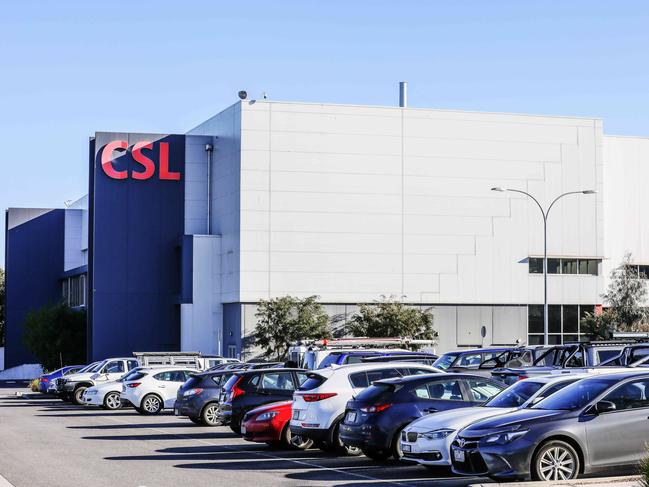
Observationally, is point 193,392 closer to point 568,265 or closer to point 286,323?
point 286,323

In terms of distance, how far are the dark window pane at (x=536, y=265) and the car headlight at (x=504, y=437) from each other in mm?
53005

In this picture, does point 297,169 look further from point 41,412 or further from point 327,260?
point 41,412

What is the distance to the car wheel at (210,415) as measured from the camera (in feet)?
98.4

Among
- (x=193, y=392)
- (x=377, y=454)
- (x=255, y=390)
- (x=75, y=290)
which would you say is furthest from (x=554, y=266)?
(x=377, y=454)

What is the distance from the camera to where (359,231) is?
64.5 m

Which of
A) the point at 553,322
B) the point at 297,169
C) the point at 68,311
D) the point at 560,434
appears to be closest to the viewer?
the point at 560,434

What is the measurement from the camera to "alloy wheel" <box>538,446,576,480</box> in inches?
600

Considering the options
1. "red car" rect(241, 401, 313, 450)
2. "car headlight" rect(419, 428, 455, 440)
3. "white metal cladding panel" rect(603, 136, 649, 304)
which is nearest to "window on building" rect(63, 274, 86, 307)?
"white metal cladding panel" rect(603, 136, 649, 304)

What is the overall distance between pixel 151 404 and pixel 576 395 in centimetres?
2205

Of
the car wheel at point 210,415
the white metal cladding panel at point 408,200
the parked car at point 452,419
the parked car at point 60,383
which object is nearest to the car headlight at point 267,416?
the parked car at point 452,419

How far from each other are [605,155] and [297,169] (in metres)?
19.8

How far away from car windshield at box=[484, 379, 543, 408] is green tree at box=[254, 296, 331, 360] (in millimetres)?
42907

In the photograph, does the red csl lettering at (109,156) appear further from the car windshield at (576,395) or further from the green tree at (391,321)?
the car windshield at (576,395)

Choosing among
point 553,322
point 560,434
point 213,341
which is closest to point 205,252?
point 213,341
